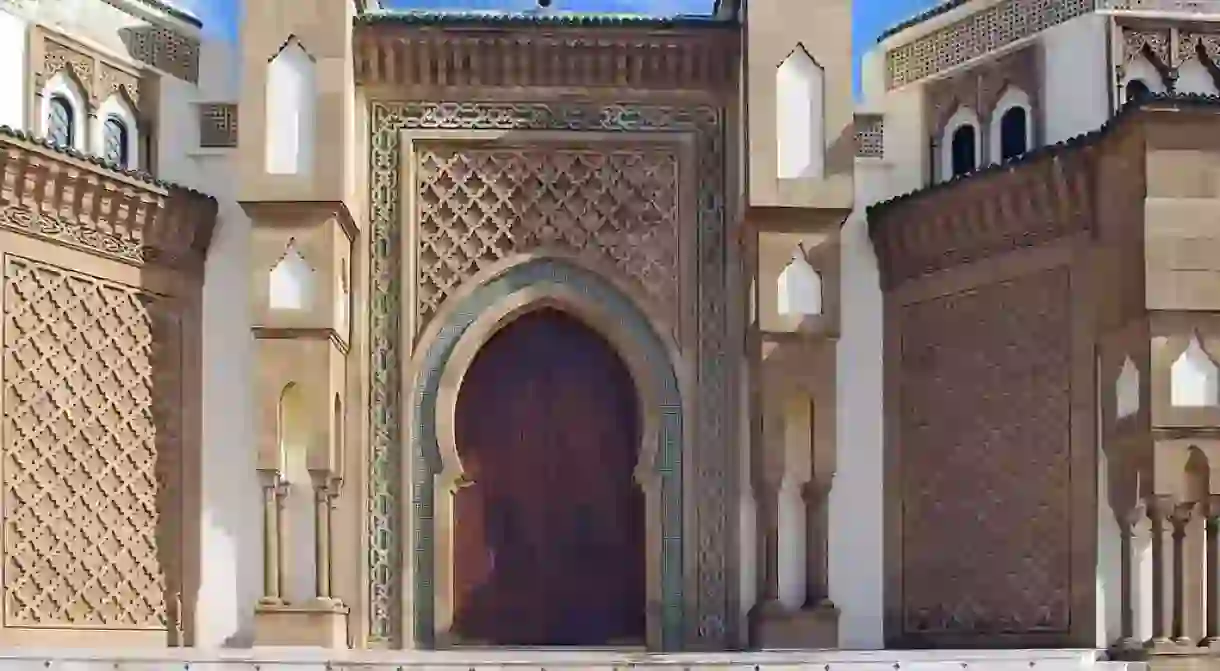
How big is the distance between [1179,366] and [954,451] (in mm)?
1573

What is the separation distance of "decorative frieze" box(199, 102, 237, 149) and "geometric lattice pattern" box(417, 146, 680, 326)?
3.45 feet

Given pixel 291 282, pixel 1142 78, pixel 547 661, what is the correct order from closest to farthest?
pixel 547 661, pixel 291 282, pixel 1142 78

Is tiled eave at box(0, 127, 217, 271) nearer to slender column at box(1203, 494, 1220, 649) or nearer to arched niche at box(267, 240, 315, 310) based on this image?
arched niche at box(267, 240, 315, 310)

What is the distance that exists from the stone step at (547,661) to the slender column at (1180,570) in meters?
0.27

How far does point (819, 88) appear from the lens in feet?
30.6

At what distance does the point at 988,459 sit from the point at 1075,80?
2.05m

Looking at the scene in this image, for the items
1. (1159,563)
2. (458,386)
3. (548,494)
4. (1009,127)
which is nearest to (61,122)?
(458,386)

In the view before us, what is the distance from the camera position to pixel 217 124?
9641 millimetres

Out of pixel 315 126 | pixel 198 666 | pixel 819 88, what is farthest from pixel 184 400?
pixel 819 88

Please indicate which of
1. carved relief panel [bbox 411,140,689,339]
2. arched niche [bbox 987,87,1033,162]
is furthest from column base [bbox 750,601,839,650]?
arched niche [bbox 987,87,1033,162]

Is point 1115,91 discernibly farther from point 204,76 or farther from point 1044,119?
point 204,76

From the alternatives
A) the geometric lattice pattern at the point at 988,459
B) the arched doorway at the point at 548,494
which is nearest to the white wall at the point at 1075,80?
the geometric lattice pattern at the point at 988,459

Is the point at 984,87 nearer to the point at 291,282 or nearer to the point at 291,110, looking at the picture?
the point at 291,110

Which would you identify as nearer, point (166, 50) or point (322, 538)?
point (322, 538)
